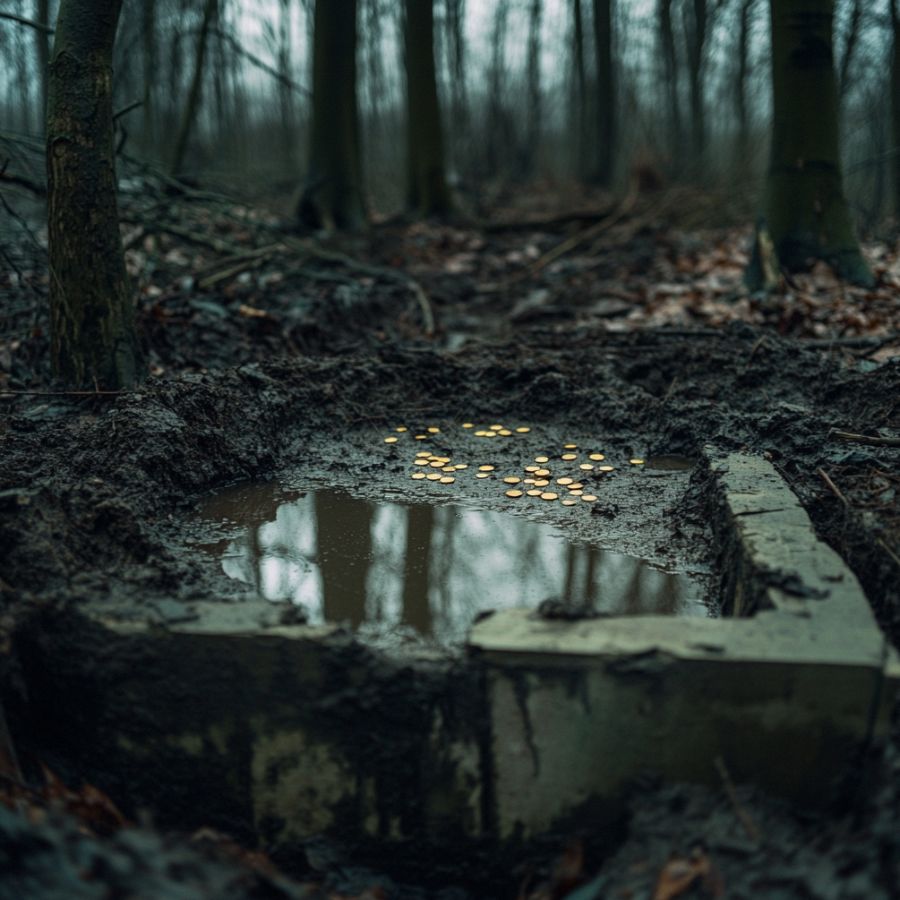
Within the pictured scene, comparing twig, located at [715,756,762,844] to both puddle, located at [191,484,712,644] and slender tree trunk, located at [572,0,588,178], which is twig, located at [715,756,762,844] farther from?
slender tree trunk, located at [572,0,588,178]

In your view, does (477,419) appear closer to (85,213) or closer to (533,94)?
(85,213)

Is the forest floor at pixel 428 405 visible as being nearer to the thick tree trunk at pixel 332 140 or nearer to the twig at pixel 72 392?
the twig at pixel 72 392

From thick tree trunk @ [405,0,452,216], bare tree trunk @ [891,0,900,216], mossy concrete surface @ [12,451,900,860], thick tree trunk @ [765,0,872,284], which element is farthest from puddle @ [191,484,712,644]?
bare tree trunk @ [891,0,900,216]

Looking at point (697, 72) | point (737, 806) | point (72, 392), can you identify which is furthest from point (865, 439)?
point (697, 72)

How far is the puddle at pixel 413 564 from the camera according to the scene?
3.14m

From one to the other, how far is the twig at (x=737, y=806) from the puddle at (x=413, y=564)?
2.40 ft

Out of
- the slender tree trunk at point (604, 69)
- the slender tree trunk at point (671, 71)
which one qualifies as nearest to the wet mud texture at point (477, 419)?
the slender tree trunk at point (604, 69)

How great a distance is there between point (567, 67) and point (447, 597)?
2729cm

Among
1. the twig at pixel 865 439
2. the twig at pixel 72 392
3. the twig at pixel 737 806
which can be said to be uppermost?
the twig at pixel 72 392

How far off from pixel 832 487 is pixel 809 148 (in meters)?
5.03

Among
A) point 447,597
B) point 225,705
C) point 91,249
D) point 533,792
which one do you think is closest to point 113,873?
point 225,705

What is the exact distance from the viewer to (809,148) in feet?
24.2

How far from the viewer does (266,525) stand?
12.6 ft

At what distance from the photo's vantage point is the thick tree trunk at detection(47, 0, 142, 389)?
435cm
